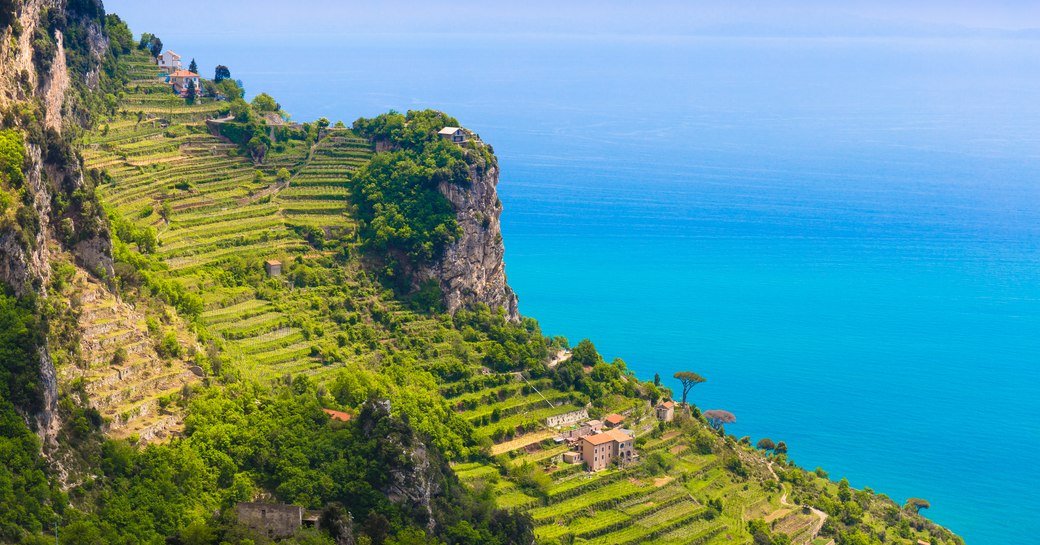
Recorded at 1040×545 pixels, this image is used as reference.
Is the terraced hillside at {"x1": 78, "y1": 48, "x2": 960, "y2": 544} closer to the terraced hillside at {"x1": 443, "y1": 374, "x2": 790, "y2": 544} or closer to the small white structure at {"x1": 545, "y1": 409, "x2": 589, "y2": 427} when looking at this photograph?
the terraced hillside at {"x1": 443, "y1": 374, "x2": 790, "y2": 544}

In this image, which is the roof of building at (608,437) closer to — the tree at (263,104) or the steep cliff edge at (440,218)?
the steep cliff edge at (440,218)

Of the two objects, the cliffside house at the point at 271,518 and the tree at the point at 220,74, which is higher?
the tree at the point at 220,74

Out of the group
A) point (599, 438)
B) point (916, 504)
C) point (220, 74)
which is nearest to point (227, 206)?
point (220, 74)

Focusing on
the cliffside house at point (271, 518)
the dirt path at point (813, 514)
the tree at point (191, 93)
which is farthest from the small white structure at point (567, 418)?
the tree at point (191, 93)

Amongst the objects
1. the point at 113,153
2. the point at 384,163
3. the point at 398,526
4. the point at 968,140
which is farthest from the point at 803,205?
the point at 398,526

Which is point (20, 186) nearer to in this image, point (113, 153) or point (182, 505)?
point (182, 505)

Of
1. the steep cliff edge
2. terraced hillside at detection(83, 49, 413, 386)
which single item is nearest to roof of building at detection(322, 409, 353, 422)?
terraced hillside at detection(83, 49, 413, 386)

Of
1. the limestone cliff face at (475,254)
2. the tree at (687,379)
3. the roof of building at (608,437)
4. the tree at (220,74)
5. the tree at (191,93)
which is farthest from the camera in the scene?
the tree at (220,74)
